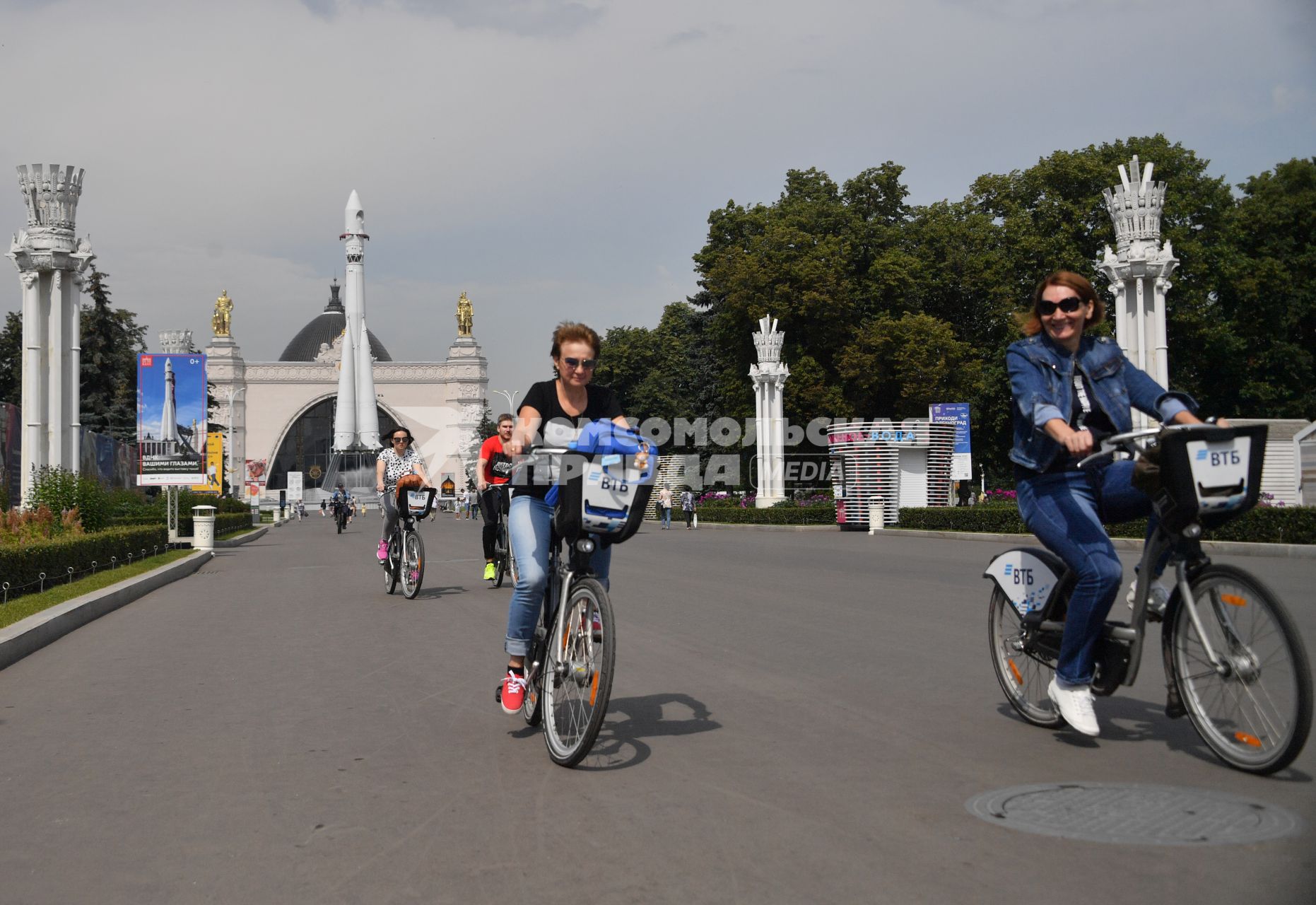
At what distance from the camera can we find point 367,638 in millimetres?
9867

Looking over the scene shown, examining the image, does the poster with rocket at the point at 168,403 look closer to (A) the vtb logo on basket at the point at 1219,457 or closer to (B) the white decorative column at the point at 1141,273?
(B) the white decorative column at the point at 1141,273

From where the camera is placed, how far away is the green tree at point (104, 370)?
161ft

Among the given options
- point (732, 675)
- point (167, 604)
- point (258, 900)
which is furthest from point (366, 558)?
point (258, 900)

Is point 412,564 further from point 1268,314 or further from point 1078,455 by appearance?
point 1268,314

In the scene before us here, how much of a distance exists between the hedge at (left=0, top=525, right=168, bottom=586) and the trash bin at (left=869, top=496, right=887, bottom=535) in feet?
68.6

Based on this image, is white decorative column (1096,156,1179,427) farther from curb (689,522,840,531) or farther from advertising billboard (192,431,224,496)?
advertising billboard (192,431,224,496)

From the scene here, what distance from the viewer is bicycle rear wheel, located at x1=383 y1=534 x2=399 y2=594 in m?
13.8

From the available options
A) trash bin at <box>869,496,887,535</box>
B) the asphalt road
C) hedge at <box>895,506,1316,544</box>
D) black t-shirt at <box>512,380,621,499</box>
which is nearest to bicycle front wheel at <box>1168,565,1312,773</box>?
the asphalt road

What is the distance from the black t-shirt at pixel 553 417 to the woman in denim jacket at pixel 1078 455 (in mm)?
1767

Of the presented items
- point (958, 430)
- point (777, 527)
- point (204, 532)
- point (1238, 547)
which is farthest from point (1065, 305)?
point (777, 527)

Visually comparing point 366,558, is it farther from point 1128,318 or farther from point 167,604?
point 1128,318

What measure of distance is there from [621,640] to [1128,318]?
21827 mm

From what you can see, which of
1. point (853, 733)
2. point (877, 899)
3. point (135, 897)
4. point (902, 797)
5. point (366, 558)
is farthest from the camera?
point (366, 558)

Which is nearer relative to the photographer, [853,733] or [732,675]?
[853,733]
